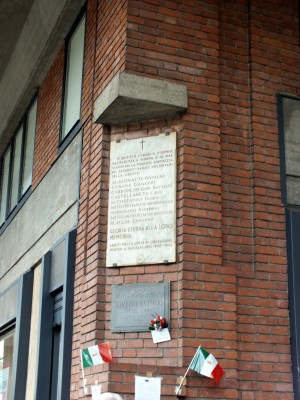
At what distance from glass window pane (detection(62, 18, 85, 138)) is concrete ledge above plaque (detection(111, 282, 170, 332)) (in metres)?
3.03

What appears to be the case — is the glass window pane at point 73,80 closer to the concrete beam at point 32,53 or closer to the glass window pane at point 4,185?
the concrete beam at point 32,53

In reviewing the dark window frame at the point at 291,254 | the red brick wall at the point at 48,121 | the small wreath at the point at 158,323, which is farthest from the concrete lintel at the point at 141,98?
the red brick wall at the point at 48,121

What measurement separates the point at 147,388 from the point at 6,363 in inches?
204

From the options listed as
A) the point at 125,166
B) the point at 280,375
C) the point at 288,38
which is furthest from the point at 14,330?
the point at 288,38

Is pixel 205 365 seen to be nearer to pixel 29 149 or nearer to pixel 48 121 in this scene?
pixel 48 121

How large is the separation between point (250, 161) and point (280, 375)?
2.35 metres

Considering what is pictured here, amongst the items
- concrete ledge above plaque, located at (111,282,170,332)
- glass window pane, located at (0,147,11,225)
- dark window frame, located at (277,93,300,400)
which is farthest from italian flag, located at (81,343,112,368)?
glass window pane, located at (0,147,11,225)

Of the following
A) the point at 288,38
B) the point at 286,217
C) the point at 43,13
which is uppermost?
the point at 43,13

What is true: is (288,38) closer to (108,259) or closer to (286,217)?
(286,217)

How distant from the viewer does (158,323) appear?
691 cm

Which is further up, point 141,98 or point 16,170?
point 16,170

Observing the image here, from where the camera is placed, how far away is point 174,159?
7535 mm

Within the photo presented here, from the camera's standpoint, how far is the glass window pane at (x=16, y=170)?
1306 cm

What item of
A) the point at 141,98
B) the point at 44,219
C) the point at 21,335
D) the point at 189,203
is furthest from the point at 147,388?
the point at 44,219
